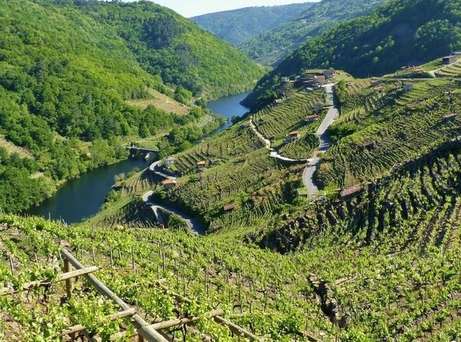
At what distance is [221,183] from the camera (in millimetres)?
75562

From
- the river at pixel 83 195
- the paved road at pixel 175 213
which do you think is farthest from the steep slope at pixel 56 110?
the paved road at pixel 175 213

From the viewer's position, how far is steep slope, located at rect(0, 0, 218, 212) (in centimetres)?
10031

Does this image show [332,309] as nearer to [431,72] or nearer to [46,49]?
[431,72]

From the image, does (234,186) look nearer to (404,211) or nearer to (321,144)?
(321,144)

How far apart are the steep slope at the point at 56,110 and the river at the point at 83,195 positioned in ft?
6.49

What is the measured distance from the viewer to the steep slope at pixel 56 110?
100312mm

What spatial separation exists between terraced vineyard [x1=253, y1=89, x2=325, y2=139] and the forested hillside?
14352mm

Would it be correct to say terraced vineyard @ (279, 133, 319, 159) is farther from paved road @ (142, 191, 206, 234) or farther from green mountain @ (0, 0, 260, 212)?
green mountain @ (0, 0, 260, 212)

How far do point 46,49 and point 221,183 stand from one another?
95.2 m

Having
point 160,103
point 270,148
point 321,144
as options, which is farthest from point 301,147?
point 160,103

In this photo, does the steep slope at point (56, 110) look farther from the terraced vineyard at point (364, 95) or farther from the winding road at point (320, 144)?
the terraced vineyard at point (364, 95)

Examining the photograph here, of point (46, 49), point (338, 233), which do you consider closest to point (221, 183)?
point (338, 233)

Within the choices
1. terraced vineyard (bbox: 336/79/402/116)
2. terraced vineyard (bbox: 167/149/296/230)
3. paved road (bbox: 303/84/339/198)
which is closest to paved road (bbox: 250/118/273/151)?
terraced vineyard (bbox: 167/149/296/230)

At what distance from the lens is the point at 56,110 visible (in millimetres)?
128500
